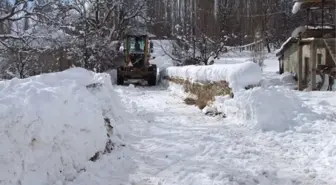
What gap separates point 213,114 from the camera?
Result: 10117mm

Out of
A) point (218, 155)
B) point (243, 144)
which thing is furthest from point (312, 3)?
point (218, 155)

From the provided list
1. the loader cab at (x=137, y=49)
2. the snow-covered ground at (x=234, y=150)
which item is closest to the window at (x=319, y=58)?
the snow-covered ground at (x=234, y=150)

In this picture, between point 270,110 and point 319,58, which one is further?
point 319,58

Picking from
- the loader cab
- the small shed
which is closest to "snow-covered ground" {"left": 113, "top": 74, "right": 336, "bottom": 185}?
the small shed

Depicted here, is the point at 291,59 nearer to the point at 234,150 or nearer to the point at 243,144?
the point at 243,144

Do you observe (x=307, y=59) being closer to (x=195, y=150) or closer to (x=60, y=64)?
(x=195, y=150)

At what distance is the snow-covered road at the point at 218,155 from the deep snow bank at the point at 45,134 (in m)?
0.76

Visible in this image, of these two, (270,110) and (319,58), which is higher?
(319,58)

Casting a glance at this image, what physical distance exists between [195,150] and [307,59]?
13.6 meters

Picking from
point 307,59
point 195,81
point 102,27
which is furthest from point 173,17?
point 195,81

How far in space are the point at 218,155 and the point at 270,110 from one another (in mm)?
2319

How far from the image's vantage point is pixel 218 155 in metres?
6.04

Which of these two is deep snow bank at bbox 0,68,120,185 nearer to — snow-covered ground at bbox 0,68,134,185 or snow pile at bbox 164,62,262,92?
snow-covered ground at bbox 0,68,134,185

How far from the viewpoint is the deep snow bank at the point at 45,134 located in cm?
395
